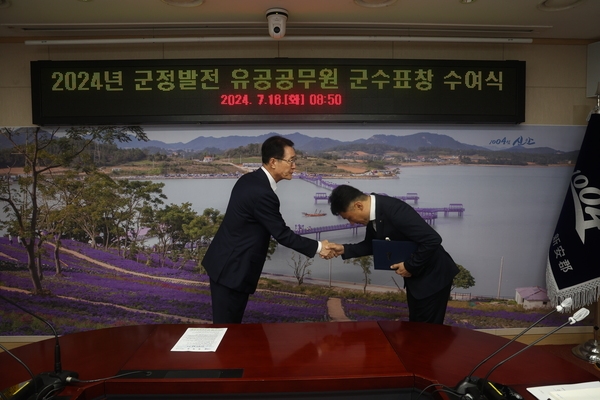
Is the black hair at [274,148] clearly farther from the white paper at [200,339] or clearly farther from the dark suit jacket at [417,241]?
the white paper at [200,339]

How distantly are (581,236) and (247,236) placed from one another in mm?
2613

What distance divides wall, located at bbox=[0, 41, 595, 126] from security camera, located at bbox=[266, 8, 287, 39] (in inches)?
19.7

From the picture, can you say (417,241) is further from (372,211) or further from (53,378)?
(53,378)

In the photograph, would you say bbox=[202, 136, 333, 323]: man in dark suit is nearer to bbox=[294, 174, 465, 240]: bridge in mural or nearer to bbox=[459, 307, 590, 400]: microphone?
bbox=[294, 174, 465, 240]: bridge in mural

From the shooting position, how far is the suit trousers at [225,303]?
2652 millimetres

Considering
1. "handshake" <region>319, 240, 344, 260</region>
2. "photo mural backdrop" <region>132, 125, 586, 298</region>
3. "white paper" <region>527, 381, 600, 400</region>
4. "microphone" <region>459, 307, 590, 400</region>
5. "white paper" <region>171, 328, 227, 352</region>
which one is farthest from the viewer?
"photo mural backdrop" <region>132, 125, 586, 298</region>

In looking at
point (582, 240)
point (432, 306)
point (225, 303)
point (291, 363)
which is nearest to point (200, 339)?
point (291, 363)

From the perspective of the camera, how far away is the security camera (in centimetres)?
286

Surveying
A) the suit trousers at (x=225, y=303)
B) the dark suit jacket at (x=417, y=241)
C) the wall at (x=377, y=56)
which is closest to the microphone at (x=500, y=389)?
the dark suit jacket at (x=417, y=241)

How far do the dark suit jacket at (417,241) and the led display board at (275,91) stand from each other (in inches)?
44.3

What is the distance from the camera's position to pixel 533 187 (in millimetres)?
A: 3604

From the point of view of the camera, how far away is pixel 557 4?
111 inches

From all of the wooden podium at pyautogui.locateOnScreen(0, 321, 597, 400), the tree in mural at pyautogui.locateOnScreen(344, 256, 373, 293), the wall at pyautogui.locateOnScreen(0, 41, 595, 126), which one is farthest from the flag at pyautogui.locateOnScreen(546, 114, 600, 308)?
the wooden podium at pyautogui.locateOnScreen(0, 321, 597, 400)

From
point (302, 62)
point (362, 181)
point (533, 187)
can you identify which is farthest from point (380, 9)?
point (533, 187)
